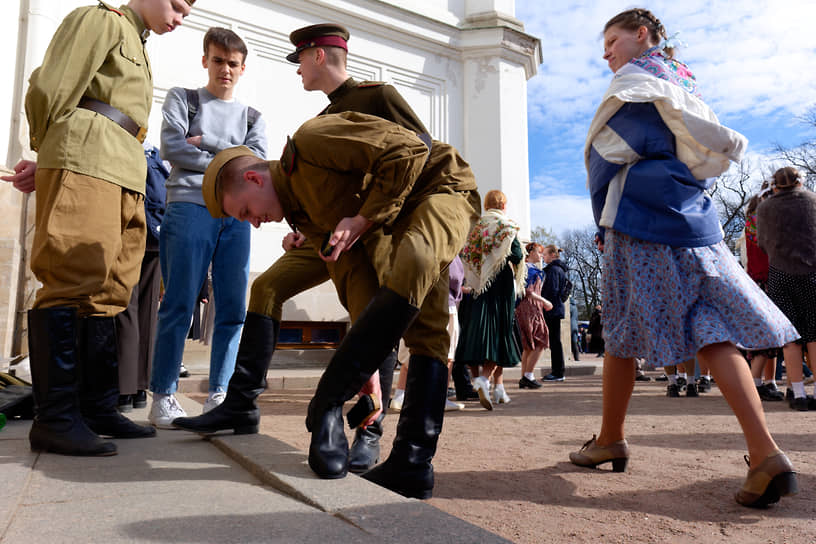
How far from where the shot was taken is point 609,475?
265 cm

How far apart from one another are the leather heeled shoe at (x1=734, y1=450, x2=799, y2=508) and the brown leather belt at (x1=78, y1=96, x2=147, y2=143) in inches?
109

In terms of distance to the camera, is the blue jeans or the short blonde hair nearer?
the blue jeans

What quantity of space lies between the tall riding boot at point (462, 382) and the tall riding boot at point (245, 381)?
11.3 ft

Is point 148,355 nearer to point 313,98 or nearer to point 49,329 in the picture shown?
point 49,329

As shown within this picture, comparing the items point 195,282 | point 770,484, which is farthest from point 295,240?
point 770,484

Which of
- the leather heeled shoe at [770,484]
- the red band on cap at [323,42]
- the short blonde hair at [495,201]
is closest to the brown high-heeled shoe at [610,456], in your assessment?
the leather heeled shoe at [770,484]

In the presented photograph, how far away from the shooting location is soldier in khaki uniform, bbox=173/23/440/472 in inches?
99.1

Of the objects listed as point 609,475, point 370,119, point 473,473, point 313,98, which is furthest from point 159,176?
point 313,98

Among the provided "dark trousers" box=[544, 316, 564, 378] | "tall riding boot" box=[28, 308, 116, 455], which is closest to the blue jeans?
"tall riding boot" box=[28, 308, 116, 455]

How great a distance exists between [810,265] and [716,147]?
335 centimetres

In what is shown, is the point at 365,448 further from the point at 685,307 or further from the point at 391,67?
the point at 391,67

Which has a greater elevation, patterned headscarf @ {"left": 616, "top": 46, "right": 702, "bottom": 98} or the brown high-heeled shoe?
patterned headscarf @ {"left": 616, "top": 46, "right": 702, "bottom": 98}

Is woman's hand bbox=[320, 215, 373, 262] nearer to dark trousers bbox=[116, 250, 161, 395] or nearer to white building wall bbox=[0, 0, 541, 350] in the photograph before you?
dark trousers bbox=[116, 250, 161, 395]

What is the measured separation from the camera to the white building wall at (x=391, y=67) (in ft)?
31.1
